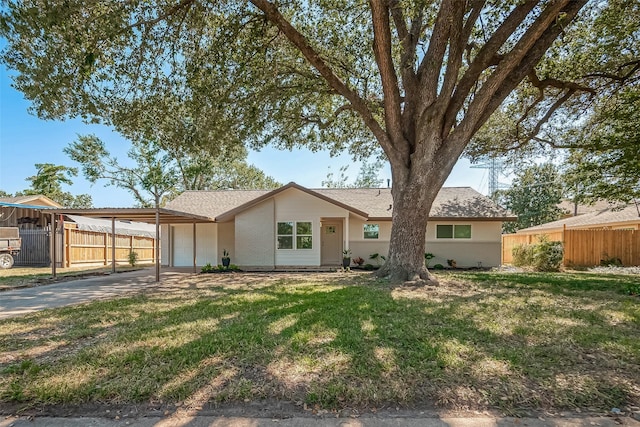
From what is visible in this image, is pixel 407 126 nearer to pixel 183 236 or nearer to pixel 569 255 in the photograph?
pixel 183 236

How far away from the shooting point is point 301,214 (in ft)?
47.9

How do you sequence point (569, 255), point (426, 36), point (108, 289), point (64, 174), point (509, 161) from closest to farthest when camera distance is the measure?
point (108, 289) < point (426, 36) < point (509, 161) < point (569, 255) < point (64, 174)

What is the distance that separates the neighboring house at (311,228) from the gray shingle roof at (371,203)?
42 mm

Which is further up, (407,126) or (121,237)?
(407,126)

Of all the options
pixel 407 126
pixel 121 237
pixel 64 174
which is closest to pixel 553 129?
pixel 407 126

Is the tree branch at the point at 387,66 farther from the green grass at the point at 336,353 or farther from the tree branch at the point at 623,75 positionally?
the tree branch at the point at 623,75

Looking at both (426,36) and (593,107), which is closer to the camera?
(426,36)

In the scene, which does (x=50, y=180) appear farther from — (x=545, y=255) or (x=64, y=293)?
(x=545, y=255)

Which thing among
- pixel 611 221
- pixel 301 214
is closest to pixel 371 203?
pixel 301 214

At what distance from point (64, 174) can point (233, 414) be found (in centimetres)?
3979

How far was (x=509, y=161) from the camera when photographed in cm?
1540

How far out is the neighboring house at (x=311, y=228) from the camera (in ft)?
47.8

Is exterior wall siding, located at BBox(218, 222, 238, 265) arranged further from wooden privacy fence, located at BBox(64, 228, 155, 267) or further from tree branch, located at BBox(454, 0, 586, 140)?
tree branch, located at BBox(454, 0, 586, 140)

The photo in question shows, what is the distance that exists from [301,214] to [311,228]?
766 millimetres
